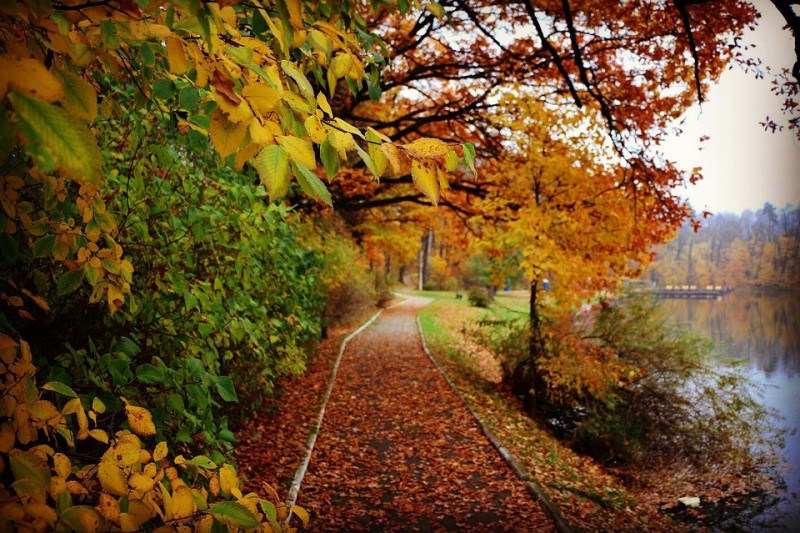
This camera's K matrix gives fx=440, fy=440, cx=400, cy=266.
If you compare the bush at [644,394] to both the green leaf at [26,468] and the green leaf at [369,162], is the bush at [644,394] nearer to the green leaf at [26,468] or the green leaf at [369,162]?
the green leaf at [369,162]

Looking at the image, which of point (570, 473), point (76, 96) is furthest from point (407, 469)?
point (76, 96)

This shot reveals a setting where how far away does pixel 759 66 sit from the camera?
521 cm

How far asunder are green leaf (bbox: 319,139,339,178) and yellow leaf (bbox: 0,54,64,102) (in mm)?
600

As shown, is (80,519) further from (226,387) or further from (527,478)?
(527,478)

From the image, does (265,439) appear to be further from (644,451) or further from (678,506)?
(644,451)

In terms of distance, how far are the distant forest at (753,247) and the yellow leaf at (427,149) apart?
4.70 m

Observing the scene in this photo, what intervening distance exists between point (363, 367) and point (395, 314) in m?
11.1

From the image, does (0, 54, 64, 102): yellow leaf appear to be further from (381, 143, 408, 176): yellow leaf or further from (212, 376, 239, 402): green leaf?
(212, 376, 239, 402): green leaf

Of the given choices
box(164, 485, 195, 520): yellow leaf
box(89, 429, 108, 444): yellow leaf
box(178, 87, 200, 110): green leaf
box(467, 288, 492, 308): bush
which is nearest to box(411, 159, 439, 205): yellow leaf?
box(178, 87, 200, 110): green leaf

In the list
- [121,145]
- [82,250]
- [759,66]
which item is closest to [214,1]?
[82,250]

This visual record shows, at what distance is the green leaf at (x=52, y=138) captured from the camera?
665mm

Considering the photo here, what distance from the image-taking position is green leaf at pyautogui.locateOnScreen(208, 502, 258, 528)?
1.24 metres

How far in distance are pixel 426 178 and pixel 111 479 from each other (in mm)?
1319

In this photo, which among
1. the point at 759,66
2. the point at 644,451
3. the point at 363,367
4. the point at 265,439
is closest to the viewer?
the point at 759,66
